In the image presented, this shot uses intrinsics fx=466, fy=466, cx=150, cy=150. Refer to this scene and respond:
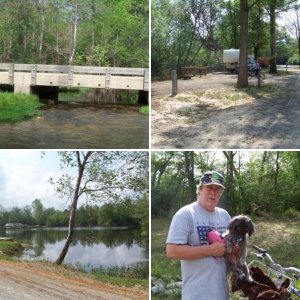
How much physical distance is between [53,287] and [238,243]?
2103 mm

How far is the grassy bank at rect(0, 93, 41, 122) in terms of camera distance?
5.40 m

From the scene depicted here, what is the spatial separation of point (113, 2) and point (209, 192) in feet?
18.2

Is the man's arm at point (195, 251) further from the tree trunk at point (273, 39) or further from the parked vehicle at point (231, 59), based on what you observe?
the tree trunk at point (273, 39)

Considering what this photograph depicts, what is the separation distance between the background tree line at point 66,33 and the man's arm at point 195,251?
200 inches

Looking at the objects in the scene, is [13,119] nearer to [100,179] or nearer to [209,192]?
[100,179]

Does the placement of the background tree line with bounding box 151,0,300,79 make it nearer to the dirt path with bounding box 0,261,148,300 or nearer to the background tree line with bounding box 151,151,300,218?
the background tree line with bounding box 151,151,300,218

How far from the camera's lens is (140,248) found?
12.3 feet

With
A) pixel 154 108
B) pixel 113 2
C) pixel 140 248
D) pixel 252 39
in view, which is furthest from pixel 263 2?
pixel 140 248

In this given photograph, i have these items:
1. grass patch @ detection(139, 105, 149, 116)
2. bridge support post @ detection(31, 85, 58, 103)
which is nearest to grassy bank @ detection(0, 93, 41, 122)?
bridge support post @ detection(31, 85, 58, 103)

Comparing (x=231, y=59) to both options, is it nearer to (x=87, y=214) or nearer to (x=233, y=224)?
(x=87, y=214)

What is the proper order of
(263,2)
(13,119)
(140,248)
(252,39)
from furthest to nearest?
(252,39)
(263,2)
(13,119)
(140,248)

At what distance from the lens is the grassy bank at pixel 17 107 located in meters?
5.40

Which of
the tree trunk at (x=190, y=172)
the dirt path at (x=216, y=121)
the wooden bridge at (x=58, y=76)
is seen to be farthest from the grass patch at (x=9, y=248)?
the wooden bridge at (x=58, y=76)

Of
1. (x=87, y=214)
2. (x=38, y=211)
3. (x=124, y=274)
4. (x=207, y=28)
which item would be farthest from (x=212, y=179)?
(x=207, y=28)
